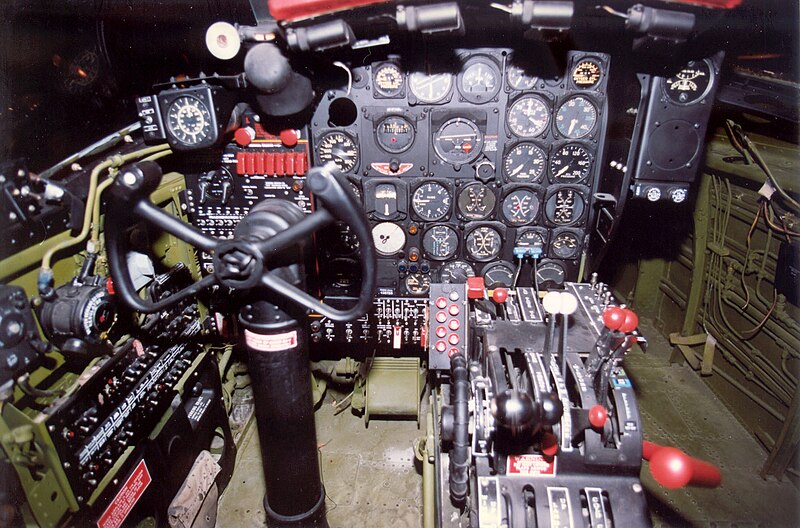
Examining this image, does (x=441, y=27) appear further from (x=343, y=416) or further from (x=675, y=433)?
(x=675, y=433)

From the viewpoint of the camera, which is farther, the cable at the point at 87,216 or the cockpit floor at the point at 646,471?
the cockpit floor at the point at 646,471

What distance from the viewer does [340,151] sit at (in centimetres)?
340

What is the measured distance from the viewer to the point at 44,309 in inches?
79.4

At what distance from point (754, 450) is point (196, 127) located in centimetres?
451

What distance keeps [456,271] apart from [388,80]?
4.93 feet

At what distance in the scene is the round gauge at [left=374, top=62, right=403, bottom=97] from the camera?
125 inches

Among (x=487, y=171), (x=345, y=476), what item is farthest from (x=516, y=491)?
(x=487, y=171)

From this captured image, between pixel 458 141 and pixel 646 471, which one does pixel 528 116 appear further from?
pixel 646 471

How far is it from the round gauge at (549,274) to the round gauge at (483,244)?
360 mm

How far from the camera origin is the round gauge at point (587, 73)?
3.10 meters

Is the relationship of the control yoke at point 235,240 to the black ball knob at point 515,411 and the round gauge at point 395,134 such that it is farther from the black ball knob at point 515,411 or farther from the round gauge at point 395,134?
the round gauge at point 395,134

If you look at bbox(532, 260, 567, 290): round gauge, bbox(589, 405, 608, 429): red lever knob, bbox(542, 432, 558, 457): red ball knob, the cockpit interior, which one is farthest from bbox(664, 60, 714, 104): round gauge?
bbox(542, 432, 558, 457): red ball knob

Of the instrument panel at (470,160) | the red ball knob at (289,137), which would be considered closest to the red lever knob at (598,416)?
the instrument panel at (470,160)

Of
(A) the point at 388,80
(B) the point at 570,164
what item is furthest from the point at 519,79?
(A) the point at 388,80
